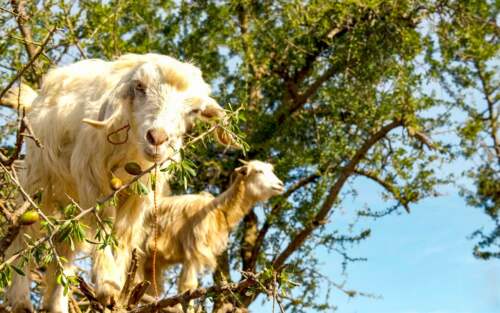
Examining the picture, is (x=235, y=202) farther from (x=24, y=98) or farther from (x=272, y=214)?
(x=24, y=98)

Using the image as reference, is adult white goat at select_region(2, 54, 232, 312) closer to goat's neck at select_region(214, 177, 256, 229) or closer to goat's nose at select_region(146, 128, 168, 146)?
goat's nose at select_region(146, 128, 168, 146)

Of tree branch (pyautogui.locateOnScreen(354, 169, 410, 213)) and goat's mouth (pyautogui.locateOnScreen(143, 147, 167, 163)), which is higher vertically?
tree branch (pyautogui.locateOnScreen(354, 169, 410, 213))

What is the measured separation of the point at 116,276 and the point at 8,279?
1640mm

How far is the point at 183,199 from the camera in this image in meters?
8.18

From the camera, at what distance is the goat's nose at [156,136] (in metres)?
4.04

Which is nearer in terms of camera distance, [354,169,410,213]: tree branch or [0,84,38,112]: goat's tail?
[0,84,38,112]: goat's tail

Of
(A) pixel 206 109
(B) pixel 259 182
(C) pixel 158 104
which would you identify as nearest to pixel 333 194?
(B) pixel 259 182

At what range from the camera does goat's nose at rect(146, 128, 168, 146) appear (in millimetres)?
4043

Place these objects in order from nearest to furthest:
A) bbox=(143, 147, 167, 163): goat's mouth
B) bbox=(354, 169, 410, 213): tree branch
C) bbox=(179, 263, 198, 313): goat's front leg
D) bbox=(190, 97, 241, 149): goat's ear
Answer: bbox=(143, 147, 167, 163): goat's mouth < bbox=(190, 97, 241, 149): goat's ear < bbox=(179, 263, 198, 313): goat's front leg < bbox=(354, 169, 410, 213): tree branch

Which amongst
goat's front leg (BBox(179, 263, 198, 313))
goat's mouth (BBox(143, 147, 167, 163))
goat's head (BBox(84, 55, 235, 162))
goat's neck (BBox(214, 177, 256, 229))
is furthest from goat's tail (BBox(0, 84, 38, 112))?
goat's neck (BBox(214, 177, 256, 229))

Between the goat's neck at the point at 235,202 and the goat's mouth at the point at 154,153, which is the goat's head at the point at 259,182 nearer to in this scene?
the goat's neck at the point at 235,202

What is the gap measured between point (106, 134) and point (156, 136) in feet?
1.81

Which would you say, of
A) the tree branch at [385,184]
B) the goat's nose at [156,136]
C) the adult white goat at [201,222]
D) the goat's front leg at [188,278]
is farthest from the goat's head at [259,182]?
the goat's nose at [156,136]

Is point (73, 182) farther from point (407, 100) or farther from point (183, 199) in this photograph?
point (407, 100)
